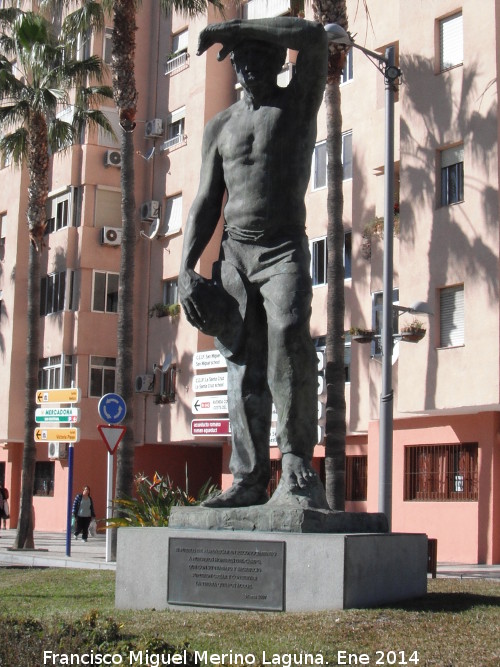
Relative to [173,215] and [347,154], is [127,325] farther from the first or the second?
[173,215]

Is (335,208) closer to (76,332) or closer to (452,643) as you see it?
(452,643)

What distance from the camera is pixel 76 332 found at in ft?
119

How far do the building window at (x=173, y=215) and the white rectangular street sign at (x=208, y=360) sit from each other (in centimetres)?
440

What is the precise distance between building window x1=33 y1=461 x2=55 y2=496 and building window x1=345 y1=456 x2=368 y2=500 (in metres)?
13.6

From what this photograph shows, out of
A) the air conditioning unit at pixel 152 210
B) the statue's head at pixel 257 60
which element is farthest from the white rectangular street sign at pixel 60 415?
the air conditioning unit at pixel 152 210

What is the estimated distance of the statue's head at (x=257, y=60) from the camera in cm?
830

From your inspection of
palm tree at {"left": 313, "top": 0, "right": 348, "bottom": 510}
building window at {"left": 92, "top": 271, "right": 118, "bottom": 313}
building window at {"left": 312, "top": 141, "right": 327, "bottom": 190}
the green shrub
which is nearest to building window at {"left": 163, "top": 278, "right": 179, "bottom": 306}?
building window at {"left": 92, "top": 271, "right": 118, "bottom": 313}

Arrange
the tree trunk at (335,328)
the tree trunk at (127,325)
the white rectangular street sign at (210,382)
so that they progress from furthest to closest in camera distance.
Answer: the white rectangular street sign at (210,382)
the tree trunk at (127,325)
the tree trunk at (335,328)

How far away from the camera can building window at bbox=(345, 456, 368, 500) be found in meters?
27.8

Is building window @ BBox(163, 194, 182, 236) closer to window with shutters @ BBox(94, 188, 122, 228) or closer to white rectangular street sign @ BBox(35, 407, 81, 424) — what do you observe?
window with shutters @ BBox(94, 188, 122, 228)

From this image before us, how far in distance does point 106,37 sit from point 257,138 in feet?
100

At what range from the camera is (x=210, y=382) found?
31172 mm

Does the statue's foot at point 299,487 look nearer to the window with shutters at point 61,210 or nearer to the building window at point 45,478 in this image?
the window with shutters at point 61,210

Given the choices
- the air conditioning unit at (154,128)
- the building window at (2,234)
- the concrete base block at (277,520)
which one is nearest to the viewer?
the concrete base block at (277,520)
